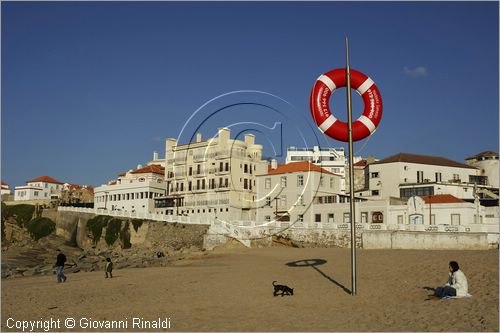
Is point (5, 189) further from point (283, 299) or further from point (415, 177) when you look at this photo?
point (283, 299)

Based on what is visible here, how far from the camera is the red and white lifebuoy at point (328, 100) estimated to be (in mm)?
18188

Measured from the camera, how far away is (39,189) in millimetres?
110875

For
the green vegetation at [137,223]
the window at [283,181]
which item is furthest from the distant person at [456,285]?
the green vegetation at [137,223]

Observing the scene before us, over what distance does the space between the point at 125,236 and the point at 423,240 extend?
1236 inches

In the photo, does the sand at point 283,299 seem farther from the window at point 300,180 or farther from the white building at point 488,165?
the white building at point 488,165

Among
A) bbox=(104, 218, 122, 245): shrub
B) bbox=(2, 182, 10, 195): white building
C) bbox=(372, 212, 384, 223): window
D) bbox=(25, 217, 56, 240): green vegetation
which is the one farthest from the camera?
bbox=(2, 182, 10, 195): white building

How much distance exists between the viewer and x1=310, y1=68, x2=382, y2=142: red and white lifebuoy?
18.2 metres

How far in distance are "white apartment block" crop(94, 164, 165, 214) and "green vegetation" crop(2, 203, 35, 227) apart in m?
9.06

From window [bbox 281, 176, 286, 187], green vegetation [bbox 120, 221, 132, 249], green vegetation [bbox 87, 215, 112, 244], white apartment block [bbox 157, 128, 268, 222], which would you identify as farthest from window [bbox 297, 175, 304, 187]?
green vegetation [bbox 87, 215, 112, 244]

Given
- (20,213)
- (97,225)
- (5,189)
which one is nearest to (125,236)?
(97,225)

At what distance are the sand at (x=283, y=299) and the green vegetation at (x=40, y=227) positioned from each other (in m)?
49.1

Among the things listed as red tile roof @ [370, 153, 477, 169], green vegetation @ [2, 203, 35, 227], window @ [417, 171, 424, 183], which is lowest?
green vegetation @ [2, 203, 35, 227]

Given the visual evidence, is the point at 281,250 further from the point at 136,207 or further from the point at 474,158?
the point at 474,158

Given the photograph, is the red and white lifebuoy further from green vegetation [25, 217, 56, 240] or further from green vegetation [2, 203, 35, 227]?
green vegetation [2, 203, 35, 227]
